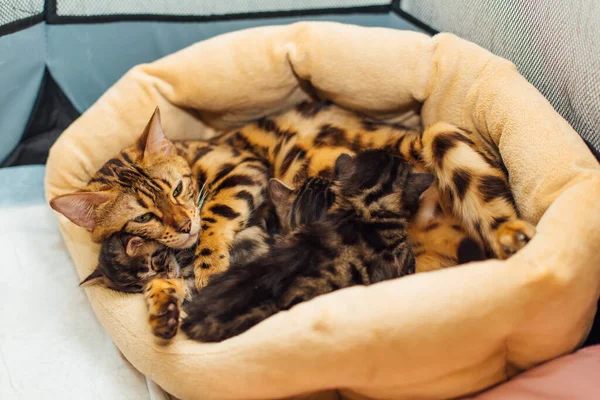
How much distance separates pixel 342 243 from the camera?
138 cm

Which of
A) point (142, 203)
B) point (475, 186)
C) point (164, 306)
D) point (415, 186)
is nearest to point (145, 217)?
point (142, 203)

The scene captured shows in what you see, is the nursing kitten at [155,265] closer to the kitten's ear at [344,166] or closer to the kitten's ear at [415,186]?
the kitten's ear at [344,166]

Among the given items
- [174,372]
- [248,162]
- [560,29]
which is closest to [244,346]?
[174,372]

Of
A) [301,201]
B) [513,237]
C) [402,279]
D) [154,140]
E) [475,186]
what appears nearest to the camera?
[402,279]

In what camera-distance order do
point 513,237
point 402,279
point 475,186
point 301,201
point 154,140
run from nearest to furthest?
1. point 402,279
2. point 513,237
3. point 475,186
4. point 301,201
5. point 154,140

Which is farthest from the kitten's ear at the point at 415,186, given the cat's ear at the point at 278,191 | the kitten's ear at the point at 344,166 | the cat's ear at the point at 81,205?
the cat's ear at the point at 81,205

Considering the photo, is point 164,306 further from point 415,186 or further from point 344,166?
point 415,186

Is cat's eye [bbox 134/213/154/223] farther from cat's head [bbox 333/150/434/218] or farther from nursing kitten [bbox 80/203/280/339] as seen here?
cat's head [bbox 333/150/434/218]

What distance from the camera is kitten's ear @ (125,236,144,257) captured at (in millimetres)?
1502

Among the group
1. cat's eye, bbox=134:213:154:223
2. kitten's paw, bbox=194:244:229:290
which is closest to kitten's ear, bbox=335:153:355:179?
kitten's paw, bbox=194:244:229:290

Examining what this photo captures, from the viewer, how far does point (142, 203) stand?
1.55 metres

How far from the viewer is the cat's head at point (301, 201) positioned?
1.53 m

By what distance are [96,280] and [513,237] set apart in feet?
3.60

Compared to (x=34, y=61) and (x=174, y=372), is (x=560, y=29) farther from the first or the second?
(x=34, y=61)
